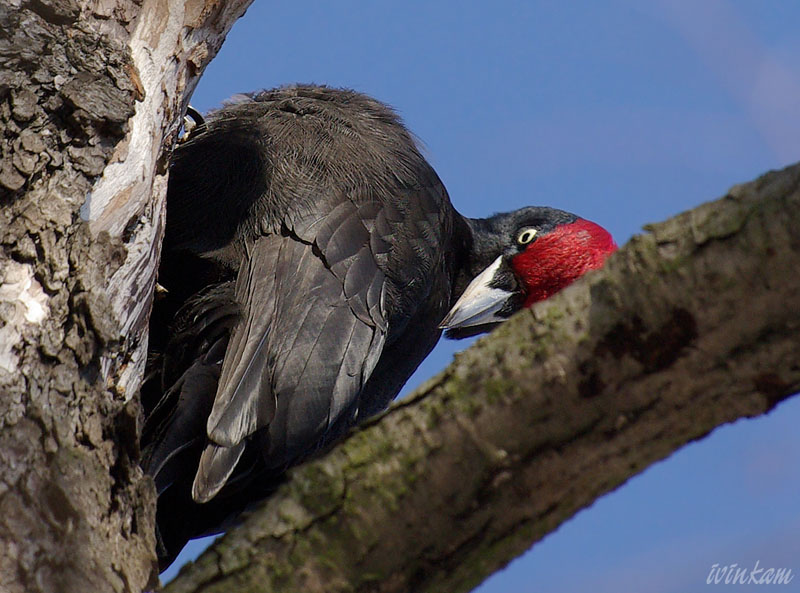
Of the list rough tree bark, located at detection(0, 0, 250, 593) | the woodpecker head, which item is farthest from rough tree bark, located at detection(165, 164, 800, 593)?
the woodpecker head

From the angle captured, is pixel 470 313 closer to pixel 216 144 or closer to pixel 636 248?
pixel 216 144

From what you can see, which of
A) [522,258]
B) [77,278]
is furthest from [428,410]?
[522,258]

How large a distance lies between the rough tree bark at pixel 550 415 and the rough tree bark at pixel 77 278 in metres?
0.24

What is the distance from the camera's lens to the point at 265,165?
2.69 meters

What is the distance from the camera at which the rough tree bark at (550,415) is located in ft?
3.85

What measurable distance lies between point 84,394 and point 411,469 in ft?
2.04

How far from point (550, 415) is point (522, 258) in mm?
2253

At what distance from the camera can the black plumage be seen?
234cm

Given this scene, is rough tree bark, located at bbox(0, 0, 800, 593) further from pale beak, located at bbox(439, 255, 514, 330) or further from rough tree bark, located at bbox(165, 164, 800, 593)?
pale beak, located at bbox(439, 255, 514, 330)

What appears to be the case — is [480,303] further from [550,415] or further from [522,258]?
[550,415]

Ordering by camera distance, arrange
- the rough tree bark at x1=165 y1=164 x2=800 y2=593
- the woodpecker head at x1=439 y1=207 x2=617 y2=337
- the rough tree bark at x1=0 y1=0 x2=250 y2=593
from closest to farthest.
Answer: the rough tree bark at x1=165 y1=164 x2=800 y2=593, the rough tree bark at x1=0 y1=0 x2=250 y2=593, the woodpecker head at x1=439 y1=207 x2=617 y2=337

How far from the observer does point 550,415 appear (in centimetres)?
123

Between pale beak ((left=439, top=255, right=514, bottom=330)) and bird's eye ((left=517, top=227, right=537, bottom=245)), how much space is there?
89 mm

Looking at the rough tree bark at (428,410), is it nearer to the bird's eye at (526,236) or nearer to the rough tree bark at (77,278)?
the rough tree bark at (77,278)
